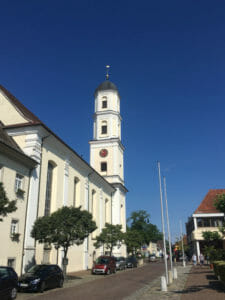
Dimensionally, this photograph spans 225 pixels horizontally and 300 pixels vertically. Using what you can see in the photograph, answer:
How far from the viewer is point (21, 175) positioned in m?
22.1

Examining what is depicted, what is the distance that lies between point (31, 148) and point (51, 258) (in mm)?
9895

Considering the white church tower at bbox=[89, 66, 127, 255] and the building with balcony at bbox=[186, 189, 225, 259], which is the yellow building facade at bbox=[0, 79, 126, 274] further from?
the building with balcony at bbox=[186, 189, 225, 259]

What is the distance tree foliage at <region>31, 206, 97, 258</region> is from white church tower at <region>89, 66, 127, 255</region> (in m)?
28.4

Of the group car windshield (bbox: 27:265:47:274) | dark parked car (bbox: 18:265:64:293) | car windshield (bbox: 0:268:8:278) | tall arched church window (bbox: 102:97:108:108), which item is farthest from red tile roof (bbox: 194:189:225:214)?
car windshield (bbox: 0:268:8:278)

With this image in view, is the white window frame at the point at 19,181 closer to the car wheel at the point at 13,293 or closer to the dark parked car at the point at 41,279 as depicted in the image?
the dark parked car at the point at 41,279

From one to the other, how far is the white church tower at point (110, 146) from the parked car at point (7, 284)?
120 feet

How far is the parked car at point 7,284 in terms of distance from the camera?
12.2 metres

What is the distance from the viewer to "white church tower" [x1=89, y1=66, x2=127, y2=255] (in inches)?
2000

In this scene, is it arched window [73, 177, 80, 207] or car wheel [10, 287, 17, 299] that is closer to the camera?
car wheel [10, 287, 17, 299]

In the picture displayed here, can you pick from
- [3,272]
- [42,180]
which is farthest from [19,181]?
[3,272]

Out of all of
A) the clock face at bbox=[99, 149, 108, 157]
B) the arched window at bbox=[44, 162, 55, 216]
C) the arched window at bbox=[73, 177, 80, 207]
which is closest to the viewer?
the arched window at bbox=[44, 162, 55, 216]

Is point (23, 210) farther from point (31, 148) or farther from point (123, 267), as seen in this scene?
point (123, 267)

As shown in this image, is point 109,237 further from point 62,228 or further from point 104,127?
point 104,127

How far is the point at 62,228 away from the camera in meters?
20.5
